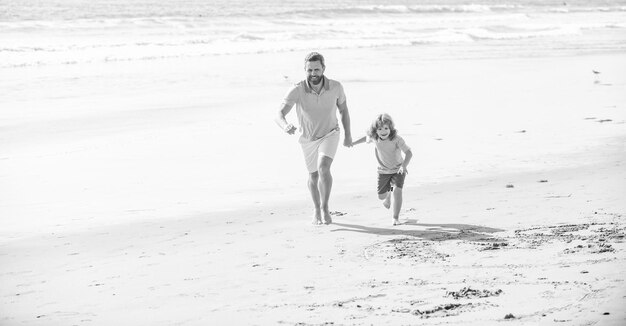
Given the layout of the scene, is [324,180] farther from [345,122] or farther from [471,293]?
[471,293]

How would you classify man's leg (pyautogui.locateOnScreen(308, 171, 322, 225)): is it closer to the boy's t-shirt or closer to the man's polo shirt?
the man's polo shirt

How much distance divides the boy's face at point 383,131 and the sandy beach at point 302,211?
69 cm

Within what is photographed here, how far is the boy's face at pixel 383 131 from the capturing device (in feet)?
24.3

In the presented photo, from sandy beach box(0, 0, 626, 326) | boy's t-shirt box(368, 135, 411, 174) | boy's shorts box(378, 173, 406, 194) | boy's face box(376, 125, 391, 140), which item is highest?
boy's face box(376, 125, 391, 140)

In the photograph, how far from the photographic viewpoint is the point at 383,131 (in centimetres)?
743

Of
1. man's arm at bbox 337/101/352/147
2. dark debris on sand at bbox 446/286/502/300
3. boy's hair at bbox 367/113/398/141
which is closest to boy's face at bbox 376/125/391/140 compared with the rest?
boy's hair at bbox 367/113/398/141

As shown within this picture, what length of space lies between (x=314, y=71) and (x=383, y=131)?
729 millimetres

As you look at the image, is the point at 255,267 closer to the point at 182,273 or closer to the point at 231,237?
the point at 182,273

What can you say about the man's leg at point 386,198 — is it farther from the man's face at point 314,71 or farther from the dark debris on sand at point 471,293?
the dark debris on sand at point 471,293

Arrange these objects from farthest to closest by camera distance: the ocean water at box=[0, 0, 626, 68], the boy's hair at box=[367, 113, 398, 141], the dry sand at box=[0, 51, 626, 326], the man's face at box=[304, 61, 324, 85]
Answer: the ocean water at box=[0, 0, 626, 68] < the boy's hair at box=[367, 113, 398, 141] < the man's face at box=[304, 61, 324, 85] < the dry sand at box=[0, 51, 626, 326]

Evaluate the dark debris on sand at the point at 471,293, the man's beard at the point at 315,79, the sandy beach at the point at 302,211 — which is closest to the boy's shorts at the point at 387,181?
the sandy beach at the point at 302,211

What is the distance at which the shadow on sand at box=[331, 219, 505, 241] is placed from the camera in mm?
6699

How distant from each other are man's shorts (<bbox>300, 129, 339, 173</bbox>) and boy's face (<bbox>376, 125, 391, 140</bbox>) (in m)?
0.36

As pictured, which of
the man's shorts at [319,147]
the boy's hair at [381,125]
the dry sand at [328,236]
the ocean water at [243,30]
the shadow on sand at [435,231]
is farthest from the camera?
the ocean water at [243,30]
